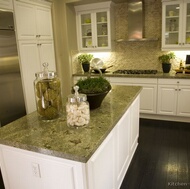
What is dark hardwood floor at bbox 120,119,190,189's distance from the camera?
2.17m

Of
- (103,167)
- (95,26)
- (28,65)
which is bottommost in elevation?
(103,167)

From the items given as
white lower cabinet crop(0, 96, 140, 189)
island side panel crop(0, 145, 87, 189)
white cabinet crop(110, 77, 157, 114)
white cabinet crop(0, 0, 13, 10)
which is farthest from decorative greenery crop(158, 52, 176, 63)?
island side panel crop(0, 145, 87, 189)

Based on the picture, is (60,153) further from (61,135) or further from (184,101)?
(184,101)

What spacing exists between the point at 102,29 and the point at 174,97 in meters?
2.03

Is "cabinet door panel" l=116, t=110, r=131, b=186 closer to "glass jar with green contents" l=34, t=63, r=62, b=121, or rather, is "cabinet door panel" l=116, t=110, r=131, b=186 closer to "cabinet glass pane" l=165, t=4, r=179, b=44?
"glass jar with green contents" l=34, t=63, r=62, b=121

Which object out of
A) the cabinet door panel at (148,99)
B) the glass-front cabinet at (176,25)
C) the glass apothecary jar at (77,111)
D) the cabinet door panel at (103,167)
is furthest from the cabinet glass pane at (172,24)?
the glass apothecary jar at (77,111)

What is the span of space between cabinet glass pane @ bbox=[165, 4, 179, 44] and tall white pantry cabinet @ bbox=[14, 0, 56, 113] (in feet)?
7.36

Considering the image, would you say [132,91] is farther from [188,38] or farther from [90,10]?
[90,10]

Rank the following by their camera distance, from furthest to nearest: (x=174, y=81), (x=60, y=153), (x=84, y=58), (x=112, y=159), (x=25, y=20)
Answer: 1. (x=84, y=58)
2. (x=174, y=81)
3. (x=25, y=20)
4. (x=112, y=159)
5. (x=60, y=153)

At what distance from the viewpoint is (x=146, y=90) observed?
3.77 m

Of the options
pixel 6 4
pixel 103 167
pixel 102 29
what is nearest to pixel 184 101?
pixel 102 29

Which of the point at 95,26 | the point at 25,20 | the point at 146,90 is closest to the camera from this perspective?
the point at 25,20

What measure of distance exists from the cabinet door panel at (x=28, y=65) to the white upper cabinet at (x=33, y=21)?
16 cm

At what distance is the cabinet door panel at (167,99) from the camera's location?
142 inches
